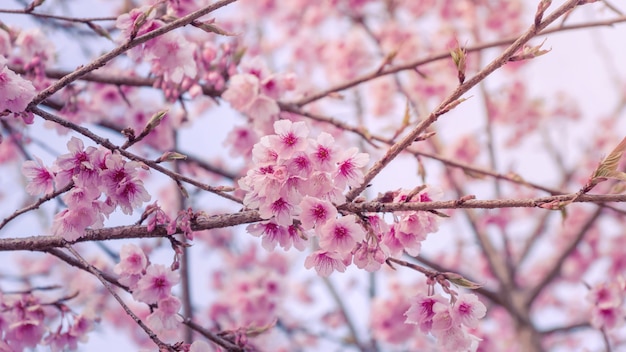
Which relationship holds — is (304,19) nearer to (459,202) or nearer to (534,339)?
(534,339)

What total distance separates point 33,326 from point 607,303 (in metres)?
2.81

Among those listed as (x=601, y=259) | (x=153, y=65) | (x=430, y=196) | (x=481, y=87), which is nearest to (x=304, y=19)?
(x=481, y=87)

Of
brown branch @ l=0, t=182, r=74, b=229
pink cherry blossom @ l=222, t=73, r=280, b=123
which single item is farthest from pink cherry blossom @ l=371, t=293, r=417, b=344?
brown branch @ l=0, t=182, r=74, b=229

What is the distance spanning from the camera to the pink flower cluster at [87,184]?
182cm

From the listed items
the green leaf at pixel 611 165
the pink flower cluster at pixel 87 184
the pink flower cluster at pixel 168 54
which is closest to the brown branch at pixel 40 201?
the pink flower cluster at pixel 87 184

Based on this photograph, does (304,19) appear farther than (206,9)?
Yes

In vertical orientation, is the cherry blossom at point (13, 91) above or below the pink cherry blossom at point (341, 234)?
above

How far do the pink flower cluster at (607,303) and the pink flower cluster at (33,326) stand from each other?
A: 254 centimetres

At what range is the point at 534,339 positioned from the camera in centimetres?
503

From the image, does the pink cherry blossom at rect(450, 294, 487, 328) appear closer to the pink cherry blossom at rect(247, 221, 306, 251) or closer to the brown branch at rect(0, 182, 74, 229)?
the pink cherry blossom at rect(247, 221, 306, 251)

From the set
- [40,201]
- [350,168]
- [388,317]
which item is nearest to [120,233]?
[40,201]

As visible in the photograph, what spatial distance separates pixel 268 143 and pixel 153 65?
4.36 ft

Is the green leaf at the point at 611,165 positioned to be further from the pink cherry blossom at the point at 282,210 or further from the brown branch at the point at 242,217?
the pink cherry blossom at the point at 282,210

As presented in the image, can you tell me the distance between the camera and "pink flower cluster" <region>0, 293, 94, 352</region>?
2410 millimetres
